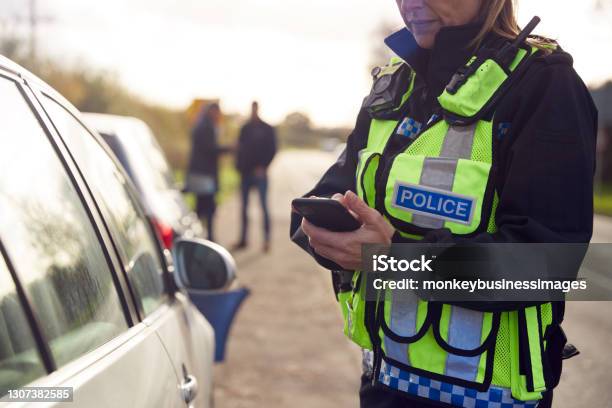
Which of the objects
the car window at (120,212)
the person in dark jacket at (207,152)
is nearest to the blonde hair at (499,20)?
the car window at (120,212)

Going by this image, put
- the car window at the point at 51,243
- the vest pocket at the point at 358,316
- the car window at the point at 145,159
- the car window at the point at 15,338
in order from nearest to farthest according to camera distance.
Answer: the car window at the point at 15,338
the car window at the point at 51,243
the vest pocket at the point at 358,316
the car window at the point at 145,159

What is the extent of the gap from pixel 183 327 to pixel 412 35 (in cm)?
115

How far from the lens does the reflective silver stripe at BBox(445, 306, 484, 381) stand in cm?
175

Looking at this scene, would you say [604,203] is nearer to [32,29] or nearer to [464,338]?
[32,29]

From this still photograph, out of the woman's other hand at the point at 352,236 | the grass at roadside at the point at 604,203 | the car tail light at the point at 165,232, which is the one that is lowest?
the grass at roadside at the point at 604,203

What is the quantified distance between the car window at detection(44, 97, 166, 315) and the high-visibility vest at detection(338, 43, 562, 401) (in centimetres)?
72

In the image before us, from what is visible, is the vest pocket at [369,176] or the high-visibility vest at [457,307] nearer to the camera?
the high-visibility vest at [457,307]

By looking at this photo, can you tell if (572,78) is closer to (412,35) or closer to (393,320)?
(412,35)

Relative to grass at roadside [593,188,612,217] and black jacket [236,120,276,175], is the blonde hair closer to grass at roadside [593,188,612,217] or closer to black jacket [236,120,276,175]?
black jacket [236,120,276,175]

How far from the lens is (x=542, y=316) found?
5.82 ft

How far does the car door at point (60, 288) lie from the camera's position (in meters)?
1.41

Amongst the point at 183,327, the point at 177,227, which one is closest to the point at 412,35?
the point at 183,327

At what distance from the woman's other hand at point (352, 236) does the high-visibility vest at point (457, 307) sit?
9cm

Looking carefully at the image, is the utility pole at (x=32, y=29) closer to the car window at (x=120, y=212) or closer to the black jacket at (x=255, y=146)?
the black jacket at (x=255, y=146)
